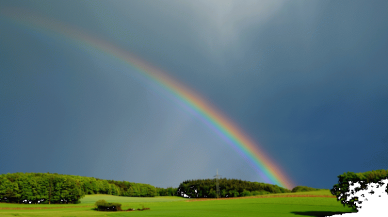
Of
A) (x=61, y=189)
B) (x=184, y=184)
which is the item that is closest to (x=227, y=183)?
(x=184, y=184)

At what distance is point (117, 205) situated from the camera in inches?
2650

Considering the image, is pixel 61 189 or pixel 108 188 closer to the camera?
→ pixel 61 189

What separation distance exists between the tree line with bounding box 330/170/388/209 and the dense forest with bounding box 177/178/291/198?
438 ft

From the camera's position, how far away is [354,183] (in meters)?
38.9

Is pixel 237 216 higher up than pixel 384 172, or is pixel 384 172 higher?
pixel 384 172

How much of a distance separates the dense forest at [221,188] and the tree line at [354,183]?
133 metres

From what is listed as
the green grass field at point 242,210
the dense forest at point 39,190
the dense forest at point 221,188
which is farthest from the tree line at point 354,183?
the dense forest at point 221,188

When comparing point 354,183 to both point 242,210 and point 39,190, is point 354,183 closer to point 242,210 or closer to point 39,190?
point 242,210

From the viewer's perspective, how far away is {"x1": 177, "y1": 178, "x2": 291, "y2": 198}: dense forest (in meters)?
175

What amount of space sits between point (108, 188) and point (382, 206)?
17291 cm

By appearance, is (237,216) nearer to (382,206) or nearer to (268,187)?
(382,206)

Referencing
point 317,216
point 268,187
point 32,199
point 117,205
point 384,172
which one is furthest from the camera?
point 268,187

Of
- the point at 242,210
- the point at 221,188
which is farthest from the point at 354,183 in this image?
the point at 221,188

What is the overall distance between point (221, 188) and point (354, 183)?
14890 cm
